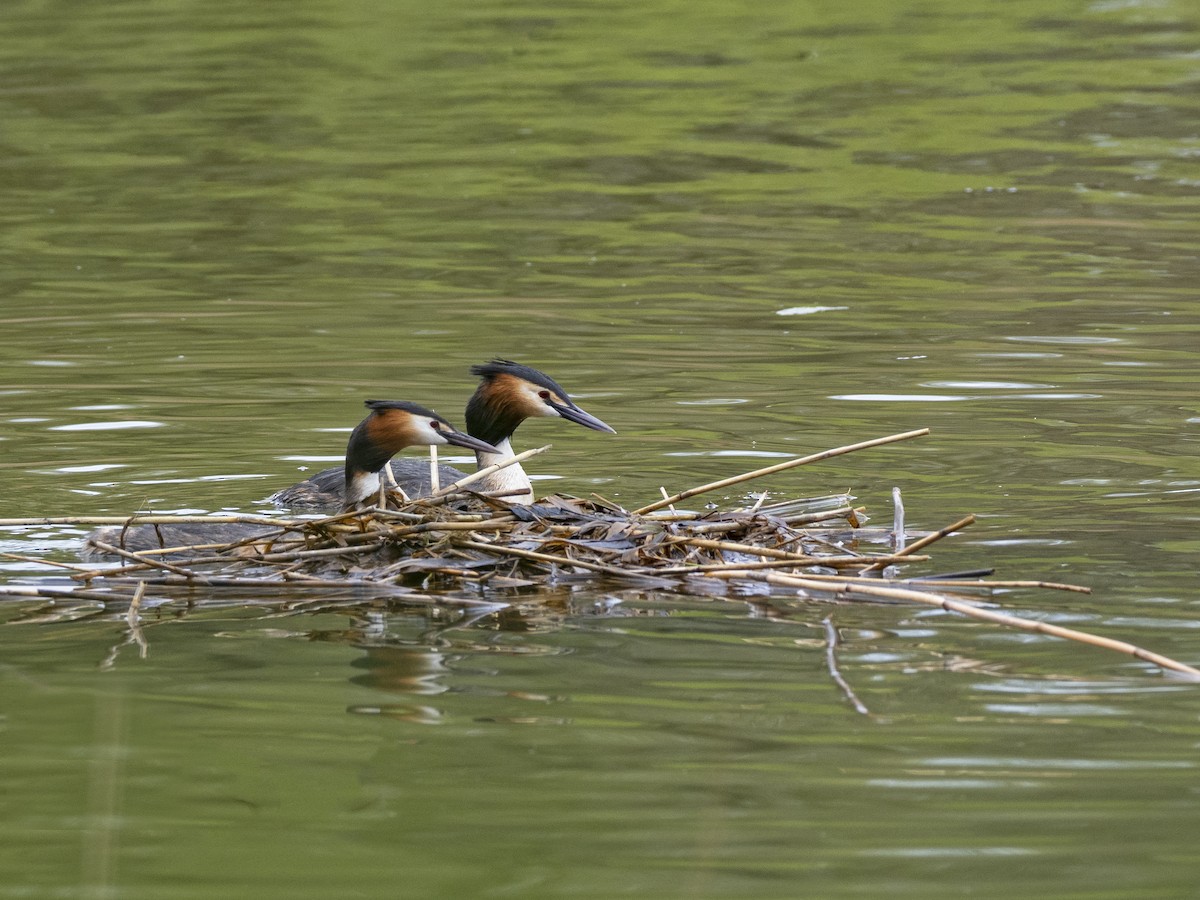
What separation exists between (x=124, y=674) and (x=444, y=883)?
1873 mm

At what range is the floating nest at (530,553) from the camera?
6.53 meters

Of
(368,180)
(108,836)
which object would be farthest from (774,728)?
(368,180)

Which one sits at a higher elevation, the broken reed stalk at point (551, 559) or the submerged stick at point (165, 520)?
the submerged stick at point (165, 520)

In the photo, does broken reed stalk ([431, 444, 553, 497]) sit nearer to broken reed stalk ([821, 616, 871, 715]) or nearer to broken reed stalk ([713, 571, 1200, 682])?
broken reed stalk ([713, 571, 1200, 682])

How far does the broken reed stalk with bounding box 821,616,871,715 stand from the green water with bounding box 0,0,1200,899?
0.13ft

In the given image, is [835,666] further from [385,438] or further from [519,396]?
[519,396]

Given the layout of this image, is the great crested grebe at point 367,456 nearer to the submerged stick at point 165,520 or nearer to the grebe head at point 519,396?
the grebe head at point 519,396

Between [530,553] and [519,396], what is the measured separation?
5.41 ft

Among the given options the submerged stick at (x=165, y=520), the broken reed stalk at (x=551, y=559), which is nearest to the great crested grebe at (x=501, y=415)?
the broken reed stalk at (x=551, y=559)

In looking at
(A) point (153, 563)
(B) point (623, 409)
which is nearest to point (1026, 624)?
(A) point (153, 563)

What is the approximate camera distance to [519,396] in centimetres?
813

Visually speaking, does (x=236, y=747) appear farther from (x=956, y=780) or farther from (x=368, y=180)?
(x=368, y=180)

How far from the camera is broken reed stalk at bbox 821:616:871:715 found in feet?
18.0

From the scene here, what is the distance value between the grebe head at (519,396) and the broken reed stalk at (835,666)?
2039 millimetres
